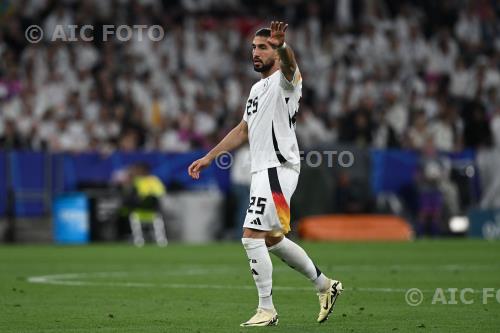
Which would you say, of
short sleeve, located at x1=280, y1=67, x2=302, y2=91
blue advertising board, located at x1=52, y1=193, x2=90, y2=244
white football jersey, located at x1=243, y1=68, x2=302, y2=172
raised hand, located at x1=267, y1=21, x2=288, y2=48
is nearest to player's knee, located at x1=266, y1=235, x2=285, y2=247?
white football jersey, located at x1=243, y1=68, x2=302, y2=172

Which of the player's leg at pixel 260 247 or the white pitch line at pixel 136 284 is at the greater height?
the player's leg at pixel 260 247

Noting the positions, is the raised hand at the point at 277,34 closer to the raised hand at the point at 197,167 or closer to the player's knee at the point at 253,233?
the raised hand at the point at 197,167

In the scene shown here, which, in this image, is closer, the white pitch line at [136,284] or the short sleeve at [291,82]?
the short sleeve at [291,82]

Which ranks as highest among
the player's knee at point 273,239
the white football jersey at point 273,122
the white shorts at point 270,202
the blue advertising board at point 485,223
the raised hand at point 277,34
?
the raised hand at point 277,34

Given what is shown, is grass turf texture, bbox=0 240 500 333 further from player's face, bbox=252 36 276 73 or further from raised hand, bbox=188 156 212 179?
player's face, bbox=252 36 276 73

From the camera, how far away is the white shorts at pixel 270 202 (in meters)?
9.67

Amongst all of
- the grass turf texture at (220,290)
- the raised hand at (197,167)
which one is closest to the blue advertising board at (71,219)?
the grass turf texture at (220,290)

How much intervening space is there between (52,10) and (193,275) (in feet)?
47.4

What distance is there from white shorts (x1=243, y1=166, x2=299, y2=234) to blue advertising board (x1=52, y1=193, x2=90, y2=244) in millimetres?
15421

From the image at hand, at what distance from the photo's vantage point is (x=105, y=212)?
25.5 meters

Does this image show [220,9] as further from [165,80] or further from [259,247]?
[259,247]

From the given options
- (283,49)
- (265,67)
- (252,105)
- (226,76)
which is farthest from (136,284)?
(226,76)

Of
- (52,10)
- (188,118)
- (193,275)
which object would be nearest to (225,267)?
(193,275)

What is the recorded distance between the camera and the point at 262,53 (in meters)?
9.82
